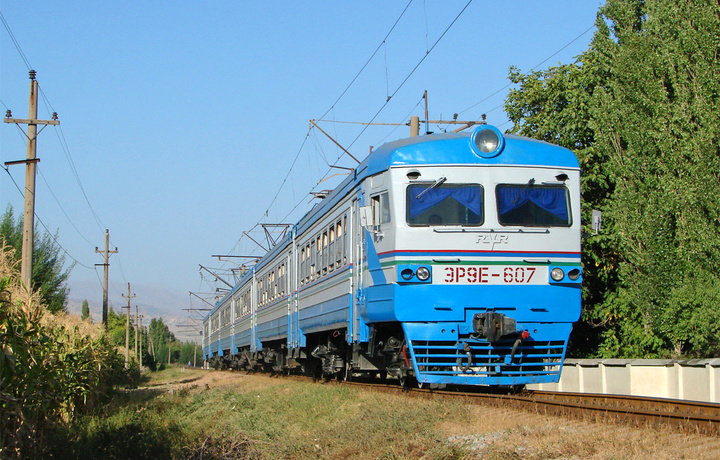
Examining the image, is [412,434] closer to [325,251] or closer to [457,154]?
[457,154]

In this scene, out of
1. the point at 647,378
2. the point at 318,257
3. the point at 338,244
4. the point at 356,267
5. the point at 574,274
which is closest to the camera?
the point at 574,274

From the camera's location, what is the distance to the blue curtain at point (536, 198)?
35.2ft

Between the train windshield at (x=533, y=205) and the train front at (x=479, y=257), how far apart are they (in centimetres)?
1

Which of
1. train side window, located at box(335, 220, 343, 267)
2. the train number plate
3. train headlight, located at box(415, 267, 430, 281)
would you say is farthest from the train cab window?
train side window, located at box(335, 220, 343, 267)

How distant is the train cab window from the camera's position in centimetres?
1080

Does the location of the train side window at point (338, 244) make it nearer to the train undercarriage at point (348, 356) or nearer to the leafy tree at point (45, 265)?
the train undercarriage at point (348, 356)

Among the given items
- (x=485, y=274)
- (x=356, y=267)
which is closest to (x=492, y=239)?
(x=485, y=274)

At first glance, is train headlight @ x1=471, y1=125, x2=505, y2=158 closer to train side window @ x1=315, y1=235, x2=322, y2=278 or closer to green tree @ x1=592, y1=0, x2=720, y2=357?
train side window @ x1=315, y1=235, x2=322, y2=278

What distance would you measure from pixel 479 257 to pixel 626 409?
9.17 ft

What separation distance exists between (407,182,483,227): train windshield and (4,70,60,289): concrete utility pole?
373 inches

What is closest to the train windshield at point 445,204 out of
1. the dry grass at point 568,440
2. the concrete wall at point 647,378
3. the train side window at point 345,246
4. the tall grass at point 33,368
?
the train side window at point 345,246

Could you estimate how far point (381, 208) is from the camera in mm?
11023

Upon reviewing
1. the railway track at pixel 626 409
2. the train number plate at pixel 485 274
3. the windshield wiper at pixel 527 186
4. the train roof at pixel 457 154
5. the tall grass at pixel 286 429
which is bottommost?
the tall grass at pixel 286 429

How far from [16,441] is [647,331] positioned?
1493 cm
